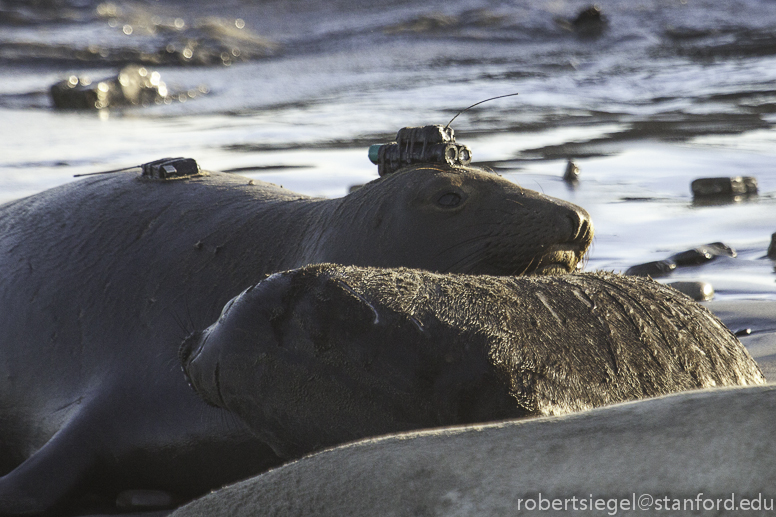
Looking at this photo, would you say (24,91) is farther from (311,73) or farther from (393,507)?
(393,507)

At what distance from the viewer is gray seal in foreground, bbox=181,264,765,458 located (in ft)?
7.39

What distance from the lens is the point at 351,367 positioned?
2.25m

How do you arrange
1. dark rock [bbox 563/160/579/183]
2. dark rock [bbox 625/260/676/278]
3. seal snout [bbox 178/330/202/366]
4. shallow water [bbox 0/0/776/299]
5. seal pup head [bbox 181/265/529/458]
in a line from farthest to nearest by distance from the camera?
dark rock [bbox 563/160/579/183], shallow water [bbox 0/0/776/299], dark rock [bbox 625/260/676/278], seal snout [bbox 178/330/202/366], seal pup head [bbox 181/265/529/458]

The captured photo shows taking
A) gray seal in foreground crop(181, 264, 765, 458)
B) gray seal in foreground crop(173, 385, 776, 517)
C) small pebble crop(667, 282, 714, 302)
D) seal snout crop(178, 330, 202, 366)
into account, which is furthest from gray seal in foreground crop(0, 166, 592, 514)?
small pebble crop(667, 282, 714, 302)

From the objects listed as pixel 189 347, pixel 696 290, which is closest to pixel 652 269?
pixel 696 290

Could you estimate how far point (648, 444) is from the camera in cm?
158

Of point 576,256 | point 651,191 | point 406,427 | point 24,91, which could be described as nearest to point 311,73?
point 24,91

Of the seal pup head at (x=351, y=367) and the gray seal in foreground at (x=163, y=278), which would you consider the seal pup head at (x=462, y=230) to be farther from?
the seal pup head at (x=351, y=367)

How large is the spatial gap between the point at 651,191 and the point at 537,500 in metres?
6.84

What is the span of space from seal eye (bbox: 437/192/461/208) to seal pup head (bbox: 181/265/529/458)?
4.81 ft

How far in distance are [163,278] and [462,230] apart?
120cm

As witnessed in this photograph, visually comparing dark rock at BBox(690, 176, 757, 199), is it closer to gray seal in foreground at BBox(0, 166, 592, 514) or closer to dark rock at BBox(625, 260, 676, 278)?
dark rock at BBox(625, 260, 676, 278)

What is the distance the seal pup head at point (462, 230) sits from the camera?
3582mm

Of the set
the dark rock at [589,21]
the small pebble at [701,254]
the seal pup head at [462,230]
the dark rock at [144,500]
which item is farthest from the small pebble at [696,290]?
the dark rock at [589,21]
